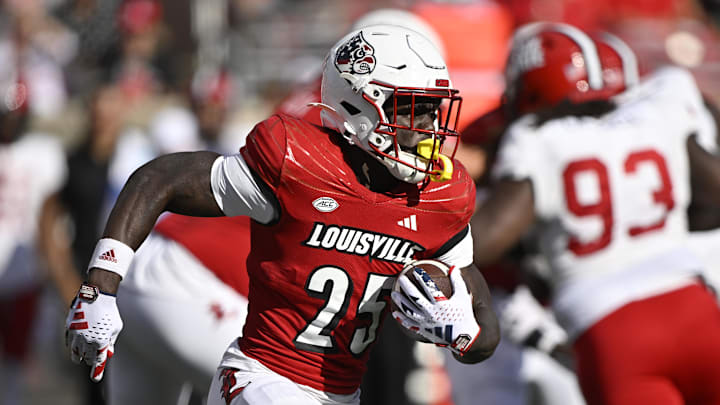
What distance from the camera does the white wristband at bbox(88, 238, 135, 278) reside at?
2.89 metres

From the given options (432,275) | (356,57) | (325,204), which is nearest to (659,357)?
(432,275)

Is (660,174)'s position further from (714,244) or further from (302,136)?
(302,136)

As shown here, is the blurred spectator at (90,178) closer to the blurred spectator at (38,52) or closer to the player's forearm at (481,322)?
the blurred spectator at (38,52)

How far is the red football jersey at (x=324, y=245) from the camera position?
9.86 ft

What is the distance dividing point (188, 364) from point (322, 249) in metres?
1.19

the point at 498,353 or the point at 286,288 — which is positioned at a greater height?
the point at 286,288

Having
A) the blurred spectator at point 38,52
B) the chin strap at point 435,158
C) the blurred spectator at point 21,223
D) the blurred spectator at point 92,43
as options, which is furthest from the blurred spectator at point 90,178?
the chin strap at point 435,158

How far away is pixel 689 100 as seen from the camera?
171 inches

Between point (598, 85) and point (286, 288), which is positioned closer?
point (286, 288)

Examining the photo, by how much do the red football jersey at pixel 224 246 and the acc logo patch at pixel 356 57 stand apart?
1.11 m

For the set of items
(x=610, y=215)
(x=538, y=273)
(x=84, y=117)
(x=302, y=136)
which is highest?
(x=302, y=136)

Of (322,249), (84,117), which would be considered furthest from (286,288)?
(84,117)

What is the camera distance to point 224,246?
13.2 feet

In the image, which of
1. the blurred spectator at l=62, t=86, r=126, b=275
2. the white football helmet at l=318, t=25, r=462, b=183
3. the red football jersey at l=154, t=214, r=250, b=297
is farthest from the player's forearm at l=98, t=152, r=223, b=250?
the blurred spectator at l=62, t=86, r=126, b=275
